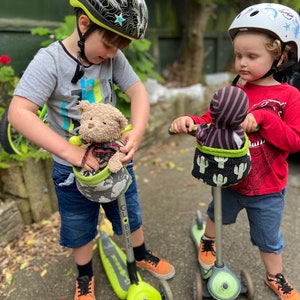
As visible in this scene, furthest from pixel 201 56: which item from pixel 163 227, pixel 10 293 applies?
pixel 10 293

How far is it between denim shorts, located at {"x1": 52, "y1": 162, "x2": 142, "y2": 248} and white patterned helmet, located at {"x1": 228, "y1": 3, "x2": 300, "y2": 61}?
1.05m

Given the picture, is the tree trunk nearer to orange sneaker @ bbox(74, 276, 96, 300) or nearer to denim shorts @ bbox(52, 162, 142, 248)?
denim shorts @ bbox(52, 162, 142, 248)

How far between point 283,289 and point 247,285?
0.79 ft

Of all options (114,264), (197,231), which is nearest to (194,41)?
(197,231)

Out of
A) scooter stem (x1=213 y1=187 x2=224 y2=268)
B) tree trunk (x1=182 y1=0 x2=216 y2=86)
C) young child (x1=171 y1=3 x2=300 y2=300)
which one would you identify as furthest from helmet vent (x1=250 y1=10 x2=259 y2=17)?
tree trunk (x1=182 y1=0 x2=216 y2=86)

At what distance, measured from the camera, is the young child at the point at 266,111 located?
70.3 inches

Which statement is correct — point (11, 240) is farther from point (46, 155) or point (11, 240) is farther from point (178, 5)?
point (178, 5)

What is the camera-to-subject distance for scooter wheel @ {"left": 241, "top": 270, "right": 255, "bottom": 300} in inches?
84.3

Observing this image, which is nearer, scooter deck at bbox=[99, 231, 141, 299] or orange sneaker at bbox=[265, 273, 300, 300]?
orange sneaker at bbox=[265, 273, 300, 300]

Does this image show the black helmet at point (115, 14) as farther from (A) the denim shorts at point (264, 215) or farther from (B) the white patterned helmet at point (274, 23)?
(A) the denim shorts at point (264, 215)

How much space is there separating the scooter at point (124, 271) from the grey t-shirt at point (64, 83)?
0.55 metres

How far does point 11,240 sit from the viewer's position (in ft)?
9.44

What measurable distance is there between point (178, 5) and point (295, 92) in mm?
5001

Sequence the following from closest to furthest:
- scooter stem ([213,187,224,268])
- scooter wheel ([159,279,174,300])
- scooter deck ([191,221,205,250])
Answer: scooter stem ([213,187,224,268]) < scooter wheel ([159,279,174,300]) < scooter deck ([191,221,205,250])
